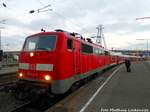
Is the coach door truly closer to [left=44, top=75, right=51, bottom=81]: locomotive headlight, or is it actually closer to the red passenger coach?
the red passenger coach

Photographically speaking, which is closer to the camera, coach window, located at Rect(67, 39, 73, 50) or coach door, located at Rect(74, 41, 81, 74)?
coach window, located at Rect(67, 39, 73, 50)

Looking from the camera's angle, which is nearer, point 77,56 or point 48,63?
point 48,63

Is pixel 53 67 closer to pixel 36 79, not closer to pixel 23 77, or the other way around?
pixel 36 79

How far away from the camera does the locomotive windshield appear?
37.5ft

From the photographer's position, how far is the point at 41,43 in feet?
38.5

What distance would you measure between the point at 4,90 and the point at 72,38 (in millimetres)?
4552

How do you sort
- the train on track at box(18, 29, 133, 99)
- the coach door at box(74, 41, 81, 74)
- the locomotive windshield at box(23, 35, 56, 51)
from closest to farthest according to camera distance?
the train on track at box(18, 29, 133, 99) < the locomotive windshield at box(23, 35, 56, 51) < the coach door at box(74, 41, 81, 74)

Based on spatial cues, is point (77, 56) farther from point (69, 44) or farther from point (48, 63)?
point (48, 63)

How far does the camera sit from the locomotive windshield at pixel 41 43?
11430 mm

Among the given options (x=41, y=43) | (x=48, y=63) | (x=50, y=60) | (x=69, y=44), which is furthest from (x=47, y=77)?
(x=69, y=44)

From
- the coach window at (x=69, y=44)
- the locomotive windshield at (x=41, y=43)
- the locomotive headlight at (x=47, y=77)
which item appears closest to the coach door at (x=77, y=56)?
the coach window at (x=69, y=44)

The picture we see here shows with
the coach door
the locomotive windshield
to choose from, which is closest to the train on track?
the locomotive windshield

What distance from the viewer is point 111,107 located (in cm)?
973

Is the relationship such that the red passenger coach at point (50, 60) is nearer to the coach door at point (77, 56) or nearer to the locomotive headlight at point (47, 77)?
the locomotive headlight at point (47, 77)
